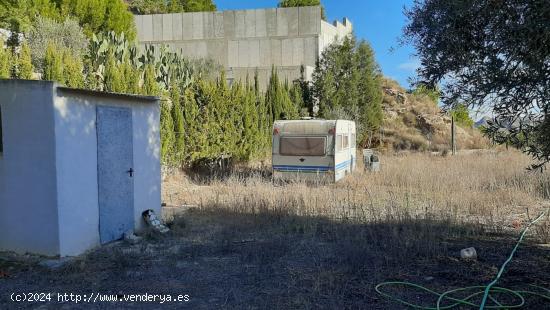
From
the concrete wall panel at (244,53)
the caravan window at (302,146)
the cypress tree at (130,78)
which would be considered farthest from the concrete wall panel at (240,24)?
the caravan window at (302,146)

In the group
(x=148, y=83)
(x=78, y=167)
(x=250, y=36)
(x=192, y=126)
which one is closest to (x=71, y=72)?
(x=148, y=83)

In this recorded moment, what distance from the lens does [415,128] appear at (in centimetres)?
3522

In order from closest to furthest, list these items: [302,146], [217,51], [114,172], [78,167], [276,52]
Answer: [78,167] < [114,172] < [302,146] < [276,52] < [217,51]

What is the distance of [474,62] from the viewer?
5066mm

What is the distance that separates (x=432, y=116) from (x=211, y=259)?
104 feet

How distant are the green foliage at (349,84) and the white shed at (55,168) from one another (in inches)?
724

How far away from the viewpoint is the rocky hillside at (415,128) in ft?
104

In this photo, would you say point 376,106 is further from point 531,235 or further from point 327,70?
point 531,235

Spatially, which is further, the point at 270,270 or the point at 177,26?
the point at 177,26

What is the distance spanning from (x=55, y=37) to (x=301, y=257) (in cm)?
1889

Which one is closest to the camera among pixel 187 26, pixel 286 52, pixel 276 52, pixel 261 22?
pixel 286 52

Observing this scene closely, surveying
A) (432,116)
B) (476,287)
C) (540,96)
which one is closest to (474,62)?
(540,96)

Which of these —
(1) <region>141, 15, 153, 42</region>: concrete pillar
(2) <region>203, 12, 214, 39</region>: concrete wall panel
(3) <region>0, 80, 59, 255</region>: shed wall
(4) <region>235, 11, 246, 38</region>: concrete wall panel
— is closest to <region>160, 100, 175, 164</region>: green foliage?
(3) <region>0, 80, 59, 255</region>: shed wall

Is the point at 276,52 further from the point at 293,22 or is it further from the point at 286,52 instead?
the point at 293,22
